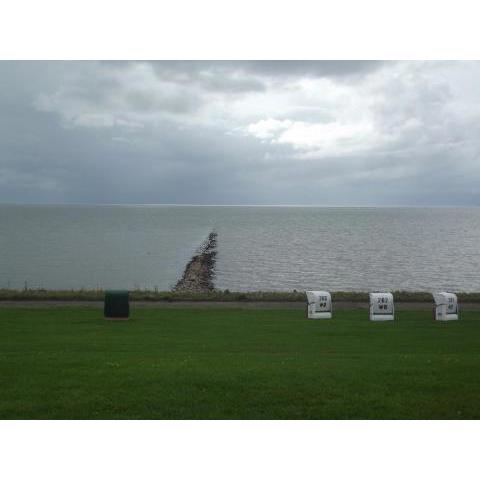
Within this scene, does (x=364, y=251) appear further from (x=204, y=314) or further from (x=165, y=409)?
(x=165, y=409)

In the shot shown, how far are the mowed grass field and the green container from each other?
1.17 m

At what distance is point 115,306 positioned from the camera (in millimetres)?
25594

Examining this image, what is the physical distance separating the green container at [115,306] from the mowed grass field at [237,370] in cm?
117

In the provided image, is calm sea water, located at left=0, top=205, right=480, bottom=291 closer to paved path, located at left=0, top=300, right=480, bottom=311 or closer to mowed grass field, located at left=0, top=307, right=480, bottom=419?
paved path, located at left=0, top=300, right=480, bottom=311

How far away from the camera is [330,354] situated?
17.9 m

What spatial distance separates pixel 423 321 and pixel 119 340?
12.5m

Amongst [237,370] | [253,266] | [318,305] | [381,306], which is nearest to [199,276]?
[253,266]

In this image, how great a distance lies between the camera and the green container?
83.9 feet

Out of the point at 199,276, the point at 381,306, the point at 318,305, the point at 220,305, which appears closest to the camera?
the point at 381,306

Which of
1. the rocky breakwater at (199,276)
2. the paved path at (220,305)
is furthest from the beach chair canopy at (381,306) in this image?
the rocky breakwater at (199,276)

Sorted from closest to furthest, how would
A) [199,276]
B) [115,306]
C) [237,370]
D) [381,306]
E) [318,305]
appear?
[237,370] → [381,306] → [115,306] → [318,305] → [199,276]

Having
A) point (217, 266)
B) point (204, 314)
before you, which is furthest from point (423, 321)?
point (217, 266)

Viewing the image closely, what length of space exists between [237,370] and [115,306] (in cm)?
1184

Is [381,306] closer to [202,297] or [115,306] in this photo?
[202,297]
